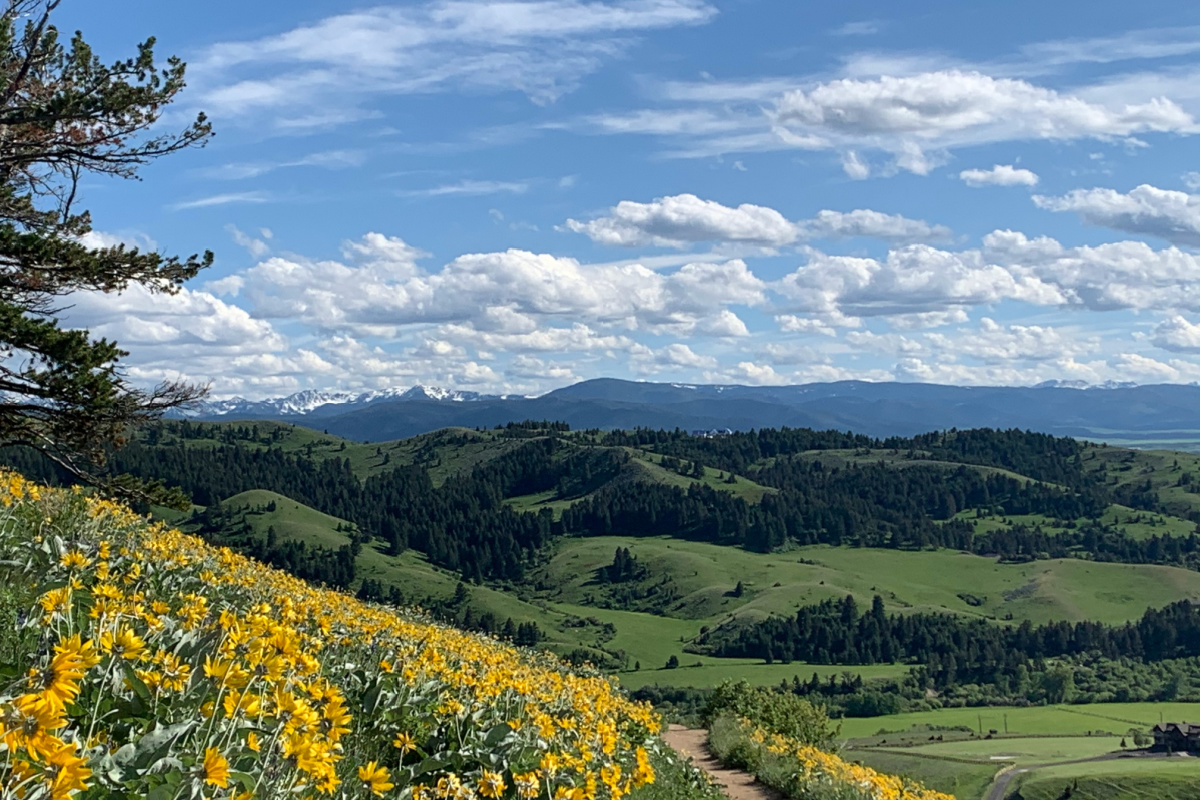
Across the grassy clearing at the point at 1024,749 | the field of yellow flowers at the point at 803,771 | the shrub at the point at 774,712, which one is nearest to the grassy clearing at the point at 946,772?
the grassy clearing at the point at 1024,749

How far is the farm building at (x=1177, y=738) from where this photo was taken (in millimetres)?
132125

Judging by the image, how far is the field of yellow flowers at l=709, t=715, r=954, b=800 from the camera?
17328mm

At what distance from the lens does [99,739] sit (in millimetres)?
5543

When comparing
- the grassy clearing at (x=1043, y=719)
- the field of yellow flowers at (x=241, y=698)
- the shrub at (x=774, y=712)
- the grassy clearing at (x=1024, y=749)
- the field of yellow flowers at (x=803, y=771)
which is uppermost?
the field of yellow flowers at (x=241, y=698)

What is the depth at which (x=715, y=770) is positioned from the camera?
74.8 ft

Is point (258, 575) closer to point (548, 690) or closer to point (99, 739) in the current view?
point (548, 690)

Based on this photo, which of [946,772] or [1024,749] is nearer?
[946,772]

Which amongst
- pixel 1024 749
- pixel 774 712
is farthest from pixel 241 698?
pixel 1024 749

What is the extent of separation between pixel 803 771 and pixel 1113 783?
98.0 metres

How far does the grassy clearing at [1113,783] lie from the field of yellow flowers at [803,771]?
90.2 meters

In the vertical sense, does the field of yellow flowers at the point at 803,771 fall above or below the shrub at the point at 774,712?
above

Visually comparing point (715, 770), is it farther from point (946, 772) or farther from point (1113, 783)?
point (946, 772)

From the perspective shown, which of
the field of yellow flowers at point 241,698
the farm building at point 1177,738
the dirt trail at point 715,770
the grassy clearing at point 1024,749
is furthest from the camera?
the farm building at point 1177,738

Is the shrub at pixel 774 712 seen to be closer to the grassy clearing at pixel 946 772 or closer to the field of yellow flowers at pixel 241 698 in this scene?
the field of yellow flowers at pixel 241 698
